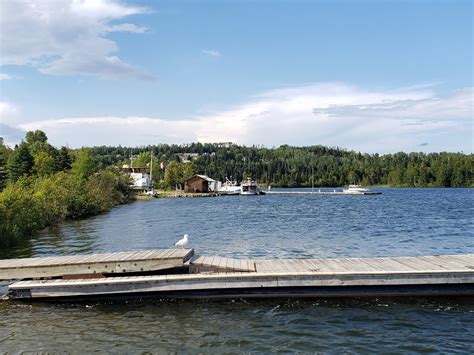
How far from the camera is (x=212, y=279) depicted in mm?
12992

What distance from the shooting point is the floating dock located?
42.6 feet

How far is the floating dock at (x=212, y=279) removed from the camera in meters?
13.0

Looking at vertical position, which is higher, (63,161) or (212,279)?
(63,161)

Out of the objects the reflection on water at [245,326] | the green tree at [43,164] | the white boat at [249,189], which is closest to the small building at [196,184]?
the white boat at [249,189]

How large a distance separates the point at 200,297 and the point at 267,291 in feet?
6.56

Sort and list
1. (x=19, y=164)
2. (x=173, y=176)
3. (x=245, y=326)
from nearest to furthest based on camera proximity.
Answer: (x=245, y=326), (x=19, y=164), (x=173, y=176)

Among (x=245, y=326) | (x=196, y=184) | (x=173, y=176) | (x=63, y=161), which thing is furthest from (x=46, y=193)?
(x=173, y=176)

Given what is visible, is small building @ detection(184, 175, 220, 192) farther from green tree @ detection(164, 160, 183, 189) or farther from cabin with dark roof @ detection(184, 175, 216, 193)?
green tree @ detection(164, 160, 183, 189)

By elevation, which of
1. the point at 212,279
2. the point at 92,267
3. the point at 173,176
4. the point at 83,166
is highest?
the point at 83,166

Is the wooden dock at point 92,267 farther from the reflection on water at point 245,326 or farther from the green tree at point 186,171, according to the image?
the green tree at point 186,171

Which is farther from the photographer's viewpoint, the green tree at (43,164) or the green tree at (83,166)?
the green tree at (83,166)

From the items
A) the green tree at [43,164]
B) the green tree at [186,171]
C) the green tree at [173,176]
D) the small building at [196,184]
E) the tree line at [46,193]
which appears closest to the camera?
the tree line at [46,193]

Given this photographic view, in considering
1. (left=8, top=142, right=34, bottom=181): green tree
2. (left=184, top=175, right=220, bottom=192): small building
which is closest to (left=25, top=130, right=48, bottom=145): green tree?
(left=8, top=142, right=34, bottom=181): green tree

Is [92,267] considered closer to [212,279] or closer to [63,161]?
[212,279]
